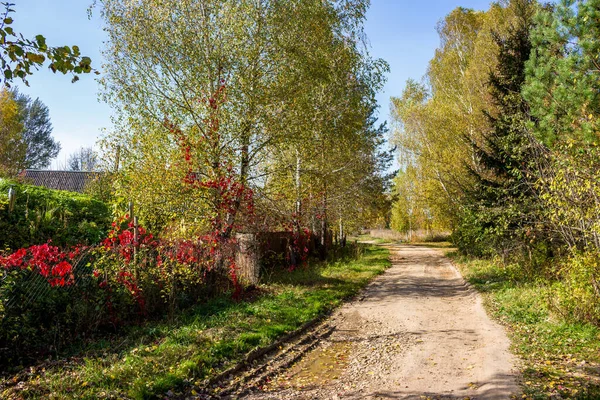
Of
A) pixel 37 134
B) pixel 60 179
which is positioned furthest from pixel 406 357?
pixel 37 134

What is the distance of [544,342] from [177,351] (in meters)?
6.07

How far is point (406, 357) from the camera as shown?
7156 mm

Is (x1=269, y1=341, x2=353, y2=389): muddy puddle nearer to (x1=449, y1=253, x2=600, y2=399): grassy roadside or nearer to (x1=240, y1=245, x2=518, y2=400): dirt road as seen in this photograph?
(x1=240, y1=245, x2=518, y2=400): dirt road

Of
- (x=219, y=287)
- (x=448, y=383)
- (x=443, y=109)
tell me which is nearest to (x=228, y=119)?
(x=219, y=287)

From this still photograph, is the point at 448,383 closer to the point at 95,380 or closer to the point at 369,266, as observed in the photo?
the point at 95,380

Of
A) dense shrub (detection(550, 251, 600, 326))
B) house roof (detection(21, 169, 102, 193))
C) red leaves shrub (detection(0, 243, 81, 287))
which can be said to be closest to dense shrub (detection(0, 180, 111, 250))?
red leaves shrub (detection(0, 243, 81, 287))

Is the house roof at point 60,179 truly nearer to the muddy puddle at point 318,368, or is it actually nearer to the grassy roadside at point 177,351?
the grassy roadside at point 177,351

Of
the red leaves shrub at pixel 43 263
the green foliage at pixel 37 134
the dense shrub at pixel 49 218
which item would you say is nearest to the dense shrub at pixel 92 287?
the red leaves shrub at pixel 43 263

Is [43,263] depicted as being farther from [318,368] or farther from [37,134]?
[37,134]

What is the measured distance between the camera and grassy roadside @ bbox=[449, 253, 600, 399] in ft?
18.0

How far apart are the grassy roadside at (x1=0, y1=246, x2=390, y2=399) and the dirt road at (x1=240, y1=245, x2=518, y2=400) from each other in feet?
2.86

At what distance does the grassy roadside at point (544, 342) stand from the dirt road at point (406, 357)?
0.28 meters

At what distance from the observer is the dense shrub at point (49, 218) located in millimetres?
10508

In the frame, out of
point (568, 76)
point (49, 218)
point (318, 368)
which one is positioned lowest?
point (318, 368)
